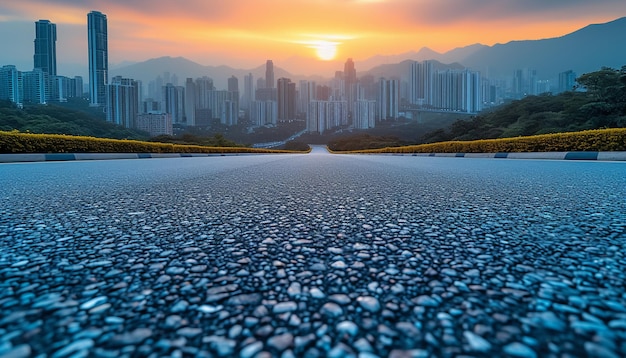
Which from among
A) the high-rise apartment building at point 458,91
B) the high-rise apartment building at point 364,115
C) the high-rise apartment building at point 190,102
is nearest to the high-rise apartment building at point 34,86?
the high-rise apartment building at point 190,102

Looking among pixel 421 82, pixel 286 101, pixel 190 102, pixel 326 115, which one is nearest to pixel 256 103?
pixel 286 101

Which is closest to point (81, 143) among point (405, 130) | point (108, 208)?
point (108, 208)

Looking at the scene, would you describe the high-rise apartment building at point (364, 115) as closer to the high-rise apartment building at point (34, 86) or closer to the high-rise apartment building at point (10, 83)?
the high-rise apartment building at point (34, 86)

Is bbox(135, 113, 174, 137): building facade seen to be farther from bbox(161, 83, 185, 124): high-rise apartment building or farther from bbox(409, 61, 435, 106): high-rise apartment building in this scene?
bbox(409, 61, 435, 106): high-rise apartment building

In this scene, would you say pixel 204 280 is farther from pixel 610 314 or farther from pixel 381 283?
pixel 610 314

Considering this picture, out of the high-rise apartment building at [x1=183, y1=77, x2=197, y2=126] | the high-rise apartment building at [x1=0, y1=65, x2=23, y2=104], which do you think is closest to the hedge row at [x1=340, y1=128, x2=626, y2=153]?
the high-rise apartment building at [x1=0, y1=65, x2=23, y2=104]

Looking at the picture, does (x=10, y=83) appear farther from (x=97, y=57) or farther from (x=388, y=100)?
(x=388, y=100)
